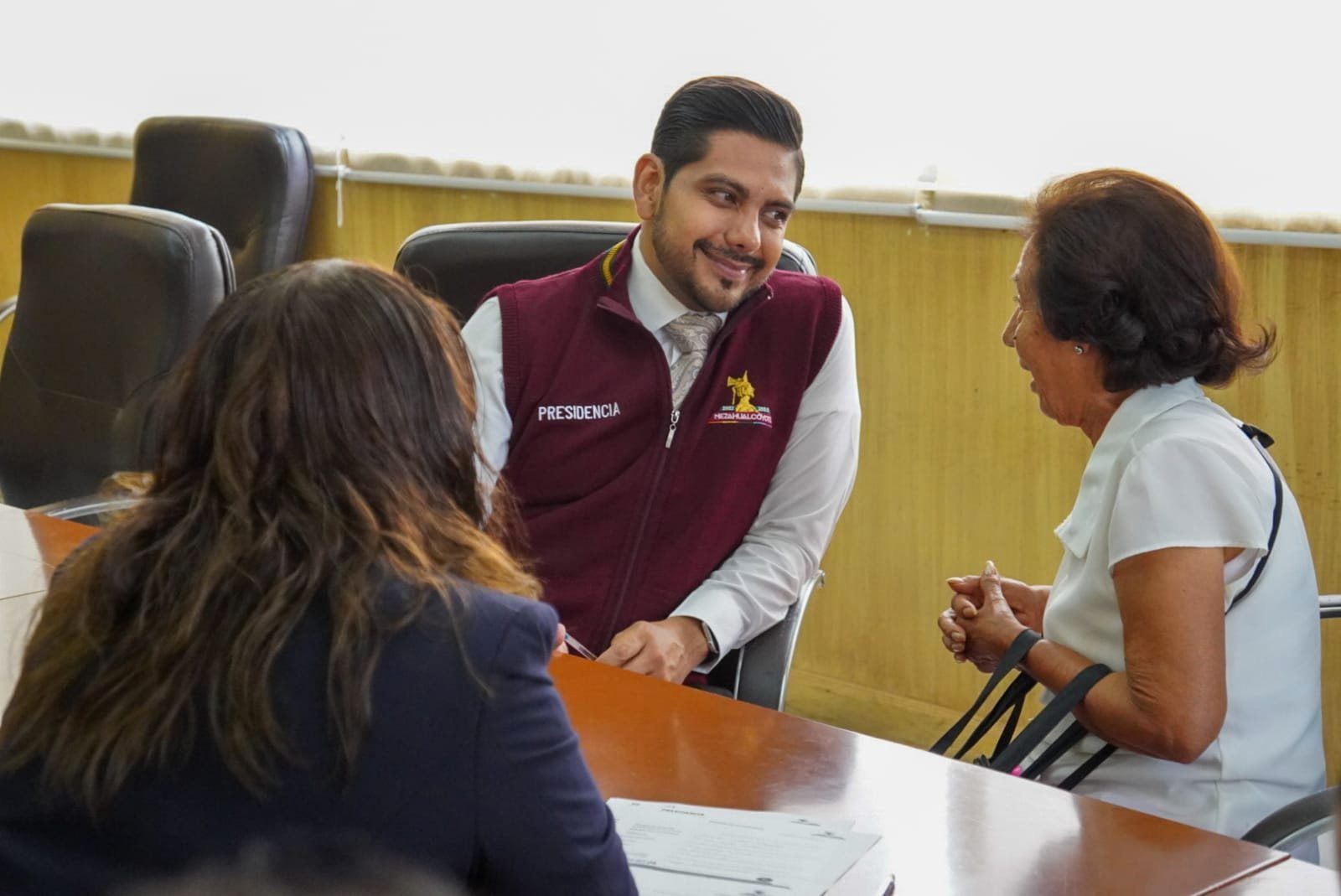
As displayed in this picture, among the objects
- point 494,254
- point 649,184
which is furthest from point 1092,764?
point 494,254

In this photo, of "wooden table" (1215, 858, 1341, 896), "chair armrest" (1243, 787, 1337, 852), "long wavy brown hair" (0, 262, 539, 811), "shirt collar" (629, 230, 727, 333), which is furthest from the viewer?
"shirt collar" (629, 230, 727, 333)

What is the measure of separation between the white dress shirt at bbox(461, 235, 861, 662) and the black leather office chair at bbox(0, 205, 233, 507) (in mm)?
606

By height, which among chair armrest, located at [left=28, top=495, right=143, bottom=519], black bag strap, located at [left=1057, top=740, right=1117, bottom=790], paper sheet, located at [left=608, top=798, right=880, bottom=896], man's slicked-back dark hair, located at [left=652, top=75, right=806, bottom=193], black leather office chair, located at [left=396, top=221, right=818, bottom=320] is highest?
man's slicked-back dark hair, located at [left=652, top=75, right=806, bottom=193]

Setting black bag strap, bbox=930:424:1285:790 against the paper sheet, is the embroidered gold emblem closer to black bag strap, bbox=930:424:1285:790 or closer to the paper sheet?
black bag strap, bbox=930:424:1285:790

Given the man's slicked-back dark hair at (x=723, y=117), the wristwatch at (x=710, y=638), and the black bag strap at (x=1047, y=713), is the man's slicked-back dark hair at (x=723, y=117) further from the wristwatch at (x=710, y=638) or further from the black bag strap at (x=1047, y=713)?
the black bag strap at (x=1047, y=713)

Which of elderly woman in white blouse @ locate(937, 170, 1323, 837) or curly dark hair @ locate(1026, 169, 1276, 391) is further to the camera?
curly dark hair @ locate(1026, 169, 1276, 391)

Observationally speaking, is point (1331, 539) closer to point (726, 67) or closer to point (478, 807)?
point (726, 67)

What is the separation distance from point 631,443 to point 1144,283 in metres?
0.76

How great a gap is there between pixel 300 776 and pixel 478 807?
0.11m

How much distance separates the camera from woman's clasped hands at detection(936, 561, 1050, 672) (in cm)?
172

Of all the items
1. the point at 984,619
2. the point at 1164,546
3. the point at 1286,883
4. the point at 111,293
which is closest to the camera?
the point at 1286,883

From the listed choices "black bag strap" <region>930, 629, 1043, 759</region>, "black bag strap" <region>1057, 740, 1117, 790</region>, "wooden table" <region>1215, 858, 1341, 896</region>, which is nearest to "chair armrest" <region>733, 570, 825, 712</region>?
"black bag strap" <region>930, 629, 1043, 759</region>

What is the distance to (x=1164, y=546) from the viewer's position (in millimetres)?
1506

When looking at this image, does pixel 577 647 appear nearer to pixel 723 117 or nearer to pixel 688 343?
pixel 688 343
